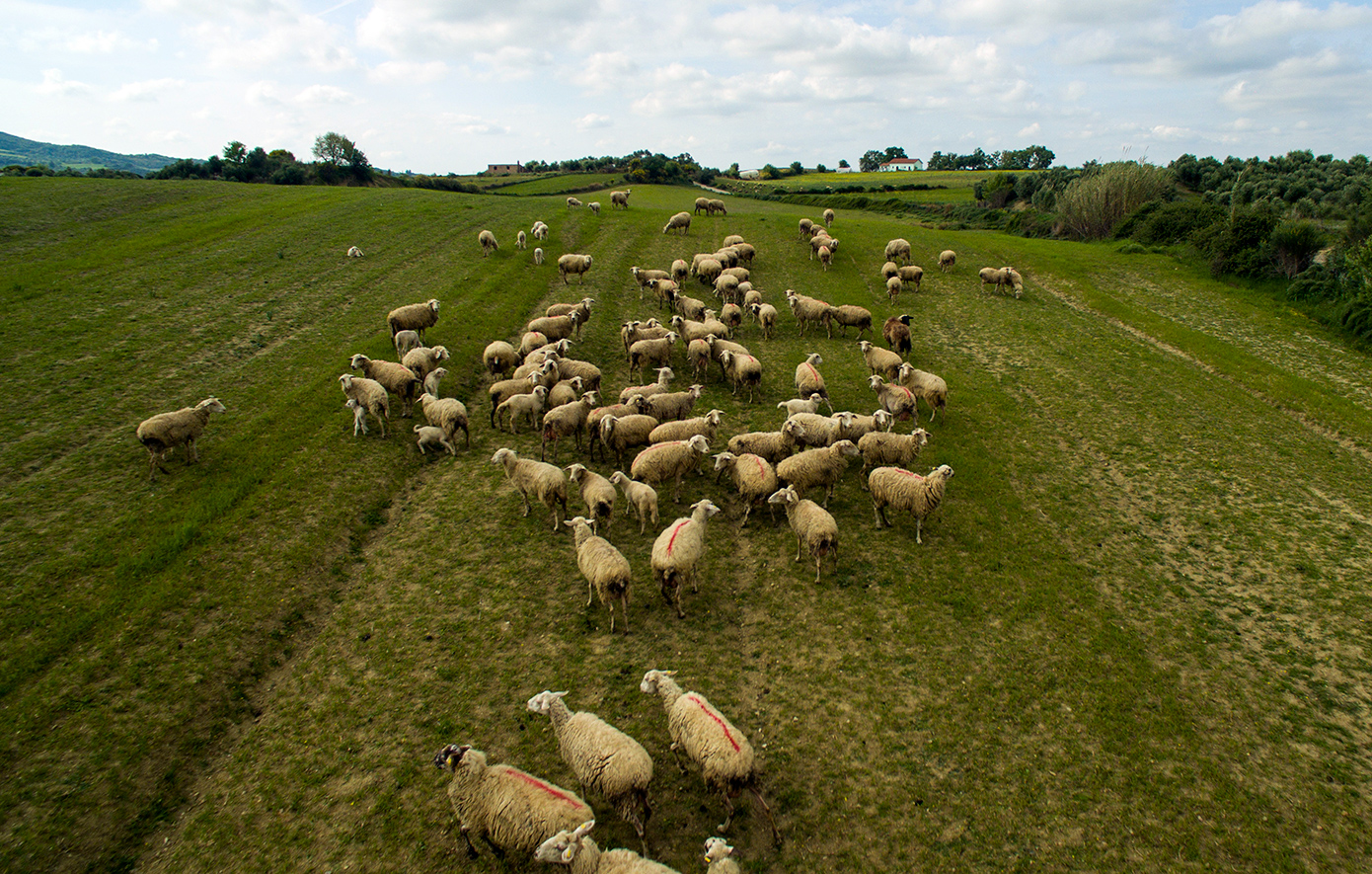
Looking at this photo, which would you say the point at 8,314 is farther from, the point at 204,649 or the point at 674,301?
the point at 674,301

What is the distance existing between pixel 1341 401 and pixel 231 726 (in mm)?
35272

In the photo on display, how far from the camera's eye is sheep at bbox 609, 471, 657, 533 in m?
13.7

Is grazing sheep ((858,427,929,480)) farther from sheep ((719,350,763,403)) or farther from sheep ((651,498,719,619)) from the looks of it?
sheep ((651,498,719,619))

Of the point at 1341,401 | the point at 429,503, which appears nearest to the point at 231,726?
the point at 429,503

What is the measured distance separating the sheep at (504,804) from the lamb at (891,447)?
11.5 meters

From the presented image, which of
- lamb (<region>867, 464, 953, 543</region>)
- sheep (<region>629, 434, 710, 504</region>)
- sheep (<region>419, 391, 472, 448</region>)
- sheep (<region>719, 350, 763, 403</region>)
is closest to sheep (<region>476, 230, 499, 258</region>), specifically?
sheep (<region>419, 391, 472, 448</region>)

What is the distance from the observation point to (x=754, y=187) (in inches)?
3590

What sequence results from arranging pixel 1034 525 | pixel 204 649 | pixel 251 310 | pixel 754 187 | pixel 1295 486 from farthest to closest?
pixel 754 187 < pixel 251 310 < pixel 1295 486 < pixel 1034 525 < pixel 204 649

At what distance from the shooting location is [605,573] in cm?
1100

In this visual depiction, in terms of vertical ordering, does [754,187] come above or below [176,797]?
above

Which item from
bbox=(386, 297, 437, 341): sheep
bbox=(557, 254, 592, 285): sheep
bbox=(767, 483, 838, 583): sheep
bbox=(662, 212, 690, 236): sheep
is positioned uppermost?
bbox=(662, 212, 690, 236): sheep

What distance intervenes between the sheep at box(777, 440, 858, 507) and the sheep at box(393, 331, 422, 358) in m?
15.0

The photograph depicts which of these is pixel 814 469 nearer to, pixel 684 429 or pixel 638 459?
pixel 684 429

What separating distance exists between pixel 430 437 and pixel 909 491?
13.4 meters
